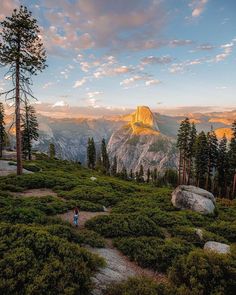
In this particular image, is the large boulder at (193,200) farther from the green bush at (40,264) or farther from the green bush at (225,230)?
the green bush at (40,264)

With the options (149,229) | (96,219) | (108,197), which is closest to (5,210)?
(96,219)

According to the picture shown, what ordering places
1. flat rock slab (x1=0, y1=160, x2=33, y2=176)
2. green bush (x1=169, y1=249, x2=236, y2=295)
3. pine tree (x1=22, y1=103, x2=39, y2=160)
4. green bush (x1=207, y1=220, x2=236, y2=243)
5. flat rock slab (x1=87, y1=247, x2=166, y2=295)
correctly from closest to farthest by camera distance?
green bush (x1=169, y1=249, x2=236, y2=295), flat rock slab (x1=87, y1=247, x2=166, y2=295), green bush (x1=207, y1=220, x2=236, y2=243), flat rock slab (x1=0, y1=160, x2=33, y2=176), pine tree (x1=22, y1=103, x2=39, y2=160)

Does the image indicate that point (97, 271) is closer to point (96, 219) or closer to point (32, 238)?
point (32, 238)

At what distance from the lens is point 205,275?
7.41 meters

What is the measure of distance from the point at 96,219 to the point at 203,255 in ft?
24.9

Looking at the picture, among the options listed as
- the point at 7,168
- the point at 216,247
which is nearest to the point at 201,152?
the point at 7,168

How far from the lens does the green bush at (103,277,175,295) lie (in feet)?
21.6

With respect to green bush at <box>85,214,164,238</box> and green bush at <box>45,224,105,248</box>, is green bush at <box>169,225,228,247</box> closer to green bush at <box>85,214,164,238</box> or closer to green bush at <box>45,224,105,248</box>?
green bush at <box>85,214,164,238</box>

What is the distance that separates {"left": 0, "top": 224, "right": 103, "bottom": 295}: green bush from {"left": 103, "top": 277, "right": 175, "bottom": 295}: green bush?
0.75m

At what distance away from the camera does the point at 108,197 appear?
21.9 meters

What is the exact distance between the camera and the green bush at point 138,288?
21.6 feet

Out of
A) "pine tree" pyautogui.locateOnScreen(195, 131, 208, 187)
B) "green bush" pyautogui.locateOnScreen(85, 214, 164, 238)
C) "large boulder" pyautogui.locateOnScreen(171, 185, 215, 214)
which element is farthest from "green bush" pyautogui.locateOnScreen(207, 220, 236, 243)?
"pine tree" pyautogui.locateOnScreen(195, 131, 208, 187)

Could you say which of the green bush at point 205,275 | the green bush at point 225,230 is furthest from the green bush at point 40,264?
the green bush at point 225,230

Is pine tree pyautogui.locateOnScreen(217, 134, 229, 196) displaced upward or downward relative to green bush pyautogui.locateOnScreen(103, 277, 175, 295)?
downward
